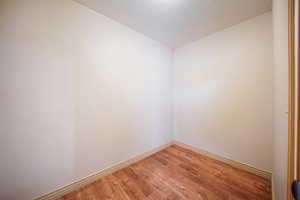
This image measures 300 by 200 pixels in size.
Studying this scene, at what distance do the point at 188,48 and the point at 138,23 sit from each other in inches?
46.6

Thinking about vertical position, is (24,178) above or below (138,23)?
below

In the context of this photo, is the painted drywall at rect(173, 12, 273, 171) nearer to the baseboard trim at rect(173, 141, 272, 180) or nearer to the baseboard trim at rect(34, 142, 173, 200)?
the baseboard trim at rect(173, 141, 272, 180)

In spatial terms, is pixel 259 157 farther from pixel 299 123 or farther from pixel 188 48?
pixel 188 48

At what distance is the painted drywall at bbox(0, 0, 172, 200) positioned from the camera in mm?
1010

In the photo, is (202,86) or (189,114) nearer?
(202,86)

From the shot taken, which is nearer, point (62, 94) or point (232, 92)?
point (62, 94)

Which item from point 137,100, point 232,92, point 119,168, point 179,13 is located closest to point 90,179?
point 119,168

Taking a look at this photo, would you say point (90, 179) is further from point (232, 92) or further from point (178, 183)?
point (232, 92)

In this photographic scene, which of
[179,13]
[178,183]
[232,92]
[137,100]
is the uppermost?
[179,13]

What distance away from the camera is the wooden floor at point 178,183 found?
4.09 feet

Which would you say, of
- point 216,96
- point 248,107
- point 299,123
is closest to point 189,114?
point 216,96

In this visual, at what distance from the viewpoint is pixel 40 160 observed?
1.14 m

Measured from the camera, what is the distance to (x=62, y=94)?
4.06ft

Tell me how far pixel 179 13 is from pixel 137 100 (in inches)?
56.8
